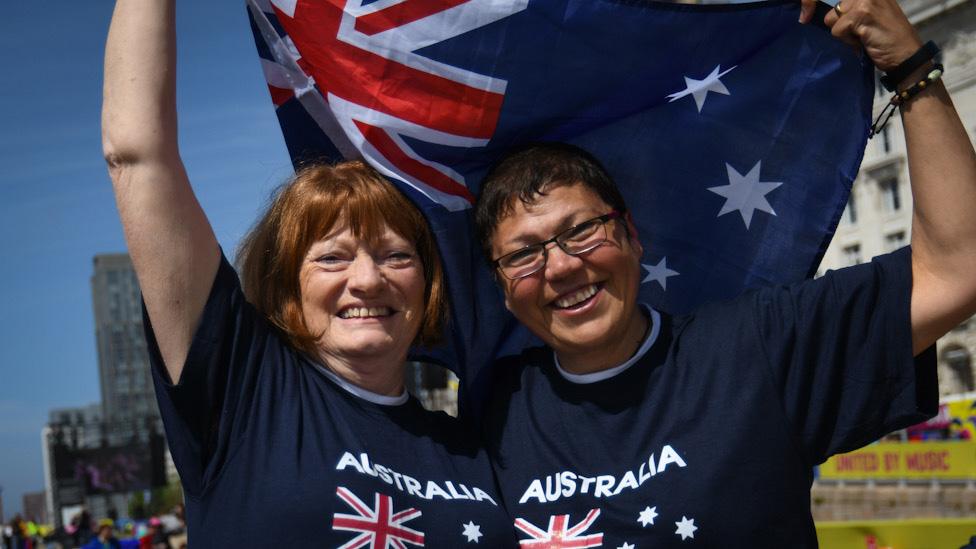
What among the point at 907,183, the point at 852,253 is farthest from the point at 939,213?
the point at 852,253

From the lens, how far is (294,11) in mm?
3664

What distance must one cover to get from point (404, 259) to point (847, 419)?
1452mm

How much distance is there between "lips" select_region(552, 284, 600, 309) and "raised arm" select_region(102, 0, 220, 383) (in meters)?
1.14

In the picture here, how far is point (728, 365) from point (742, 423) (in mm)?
196

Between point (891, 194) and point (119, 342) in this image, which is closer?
point (891, 194)

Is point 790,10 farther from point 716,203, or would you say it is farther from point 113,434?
point 113,434

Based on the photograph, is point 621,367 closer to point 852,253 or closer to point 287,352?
point 287,352

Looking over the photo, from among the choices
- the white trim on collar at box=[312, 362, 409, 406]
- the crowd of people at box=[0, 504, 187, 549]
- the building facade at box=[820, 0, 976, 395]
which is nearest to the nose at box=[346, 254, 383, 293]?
the white trim on collar at box=[312, 362, 409, 406]

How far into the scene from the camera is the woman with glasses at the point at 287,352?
2.69 meters

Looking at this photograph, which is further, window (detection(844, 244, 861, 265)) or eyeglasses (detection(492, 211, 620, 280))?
window (detection(844, 244, 861, 265))

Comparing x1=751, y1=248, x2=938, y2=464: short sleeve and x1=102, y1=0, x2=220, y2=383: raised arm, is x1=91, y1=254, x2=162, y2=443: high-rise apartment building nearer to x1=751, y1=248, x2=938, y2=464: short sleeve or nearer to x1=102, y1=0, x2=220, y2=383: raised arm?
x1=102, y1=0, x2=220, y2=383: raised arm

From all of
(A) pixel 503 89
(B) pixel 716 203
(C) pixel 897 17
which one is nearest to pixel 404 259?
(A) pixel 503 89

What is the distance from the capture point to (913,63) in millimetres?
2982

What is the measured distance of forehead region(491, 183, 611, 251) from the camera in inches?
127
